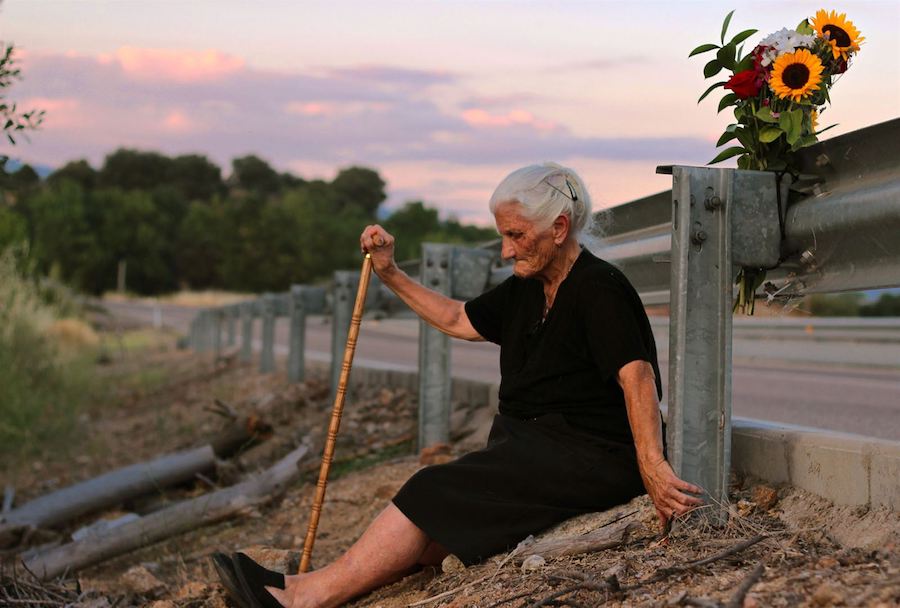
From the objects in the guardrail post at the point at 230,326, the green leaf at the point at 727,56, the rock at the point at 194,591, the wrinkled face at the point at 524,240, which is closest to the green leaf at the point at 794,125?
the green leaf at the point at 727,56

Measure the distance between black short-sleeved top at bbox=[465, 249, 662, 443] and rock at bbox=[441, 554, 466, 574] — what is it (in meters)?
0.57

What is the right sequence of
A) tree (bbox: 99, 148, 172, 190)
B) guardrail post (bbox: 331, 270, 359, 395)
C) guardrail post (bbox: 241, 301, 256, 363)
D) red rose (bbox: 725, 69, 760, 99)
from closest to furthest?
red rose (bbox: 725, 69, 760, 99)
guardrail post (bbox: 331, 270, 359, 395)
guardrail post (bbox: 241, 301, 256, 363)
tree (bbox: 99, 148, 172, 190)

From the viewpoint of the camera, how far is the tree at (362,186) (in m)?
138

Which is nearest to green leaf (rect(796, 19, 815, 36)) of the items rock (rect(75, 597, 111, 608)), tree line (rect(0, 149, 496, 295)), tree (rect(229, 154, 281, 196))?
rock (rect(75, 597, 111, 608))

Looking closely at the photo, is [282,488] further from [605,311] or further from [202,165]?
[202,165]

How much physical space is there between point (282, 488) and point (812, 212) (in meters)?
3.90

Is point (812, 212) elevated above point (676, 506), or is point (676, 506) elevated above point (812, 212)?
point (812, 212)

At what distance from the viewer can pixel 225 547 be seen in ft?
20.2

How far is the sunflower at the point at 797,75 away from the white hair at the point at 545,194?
0.80m

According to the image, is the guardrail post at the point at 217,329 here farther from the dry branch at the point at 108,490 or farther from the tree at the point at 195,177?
the tree at the point at 195,177

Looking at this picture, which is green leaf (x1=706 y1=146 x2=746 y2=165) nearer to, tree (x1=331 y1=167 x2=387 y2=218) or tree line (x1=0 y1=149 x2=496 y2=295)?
tree line (x1=0 y1=149 x2=496 y2=295)

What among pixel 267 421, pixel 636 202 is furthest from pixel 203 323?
pixel 636 202

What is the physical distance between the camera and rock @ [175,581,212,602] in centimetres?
475

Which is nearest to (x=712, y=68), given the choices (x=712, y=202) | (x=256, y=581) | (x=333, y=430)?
(x=712, y=202)
